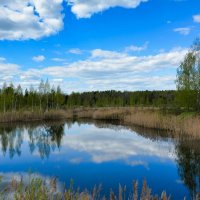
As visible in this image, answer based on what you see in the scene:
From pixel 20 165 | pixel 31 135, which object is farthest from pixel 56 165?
pixel 31 135

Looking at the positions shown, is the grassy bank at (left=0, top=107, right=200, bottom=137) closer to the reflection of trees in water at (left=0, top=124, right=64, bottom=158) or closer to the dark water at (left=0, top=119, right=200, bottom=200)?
the dark water at (left=0, top=119, right=200, bottom=200)

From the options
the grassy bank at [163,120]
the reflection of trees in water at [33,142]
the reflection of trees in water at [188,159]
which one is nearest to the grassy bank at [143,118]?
the grassy bank at [163,120]

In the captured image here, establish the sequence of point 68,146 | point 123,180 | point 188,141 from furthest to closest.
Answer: point 68,146 < point 188,141 < point 123,180

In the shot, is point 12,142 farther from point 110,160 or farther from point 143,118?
point 143,118

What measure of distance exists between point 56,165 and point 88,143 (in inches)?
239

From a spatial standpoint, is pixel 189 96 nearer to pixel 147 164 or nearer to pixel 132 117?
pixel 132 117

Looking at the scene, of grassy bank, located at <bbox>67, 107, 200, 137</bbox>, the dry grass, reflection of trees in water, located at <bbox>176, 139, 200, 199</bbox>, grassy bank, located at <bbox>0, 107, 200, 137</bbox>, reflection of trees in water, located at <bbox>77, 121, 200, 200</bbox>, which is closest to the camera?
reflection of trees in water, located at <bbox>176, 139, 200, 199</bbox>

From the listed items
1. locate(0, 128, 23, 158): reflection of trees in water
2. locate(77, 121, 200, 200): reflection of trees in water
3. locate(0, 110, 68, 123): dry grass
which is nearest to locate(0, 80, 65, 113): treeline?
locate(0, 110, 68, 123): dry grass

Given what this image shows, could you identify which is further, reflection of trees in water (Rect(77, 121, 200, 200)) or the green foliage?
the green foliage

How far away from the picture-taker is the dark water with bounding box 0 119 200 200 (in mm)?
9594

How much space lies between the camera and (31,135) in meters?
20.8

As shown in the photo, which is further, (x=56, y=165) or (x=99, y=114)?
(x=99, y=114)

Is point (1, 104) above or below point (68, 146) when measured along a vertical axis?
above

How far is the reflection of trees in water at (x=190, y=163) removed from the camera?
9.05 meters
